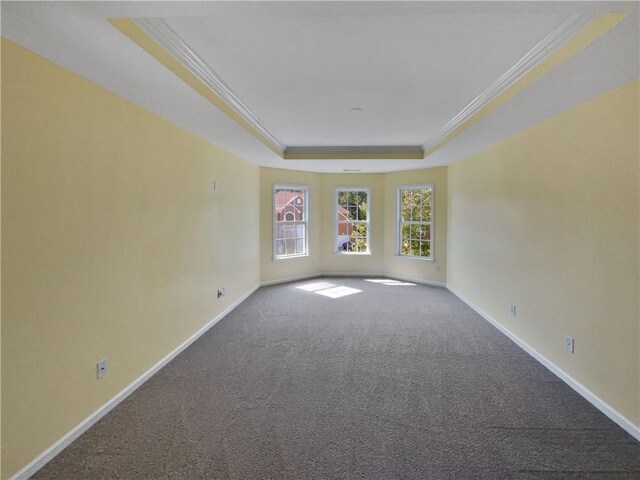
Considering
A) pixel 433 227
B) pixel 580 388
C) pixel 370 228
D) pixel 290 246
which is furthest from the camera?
pixel 370 228

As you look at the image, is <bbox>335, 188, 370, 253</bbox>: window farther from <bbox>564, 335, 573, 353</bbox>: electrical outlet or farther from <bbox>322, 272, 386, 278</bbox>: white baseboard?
<bbox>564, 335, 573, 353</bbox>: electrical outlet

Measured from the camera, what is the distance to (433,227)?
253 inches

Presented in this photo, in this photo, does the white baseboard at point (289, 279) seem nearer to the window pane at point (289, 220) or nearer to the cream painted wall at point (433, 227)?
the window pane at point (289, 220)

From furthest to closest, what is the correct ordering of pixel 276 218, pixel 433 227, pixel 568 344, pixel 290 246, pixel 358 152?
pixel 290 246 < pixel 276 218 < pixel 433 227 < pixel 358 152 < pixel 568 344

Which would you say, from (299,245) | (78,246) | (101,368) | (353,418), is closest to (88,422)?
(101,368)

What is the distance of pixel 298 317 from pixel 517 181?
3.01 meters

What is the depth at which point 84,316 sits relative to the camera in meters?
2.13

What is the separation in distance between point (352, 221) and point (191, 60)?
5.48 metres

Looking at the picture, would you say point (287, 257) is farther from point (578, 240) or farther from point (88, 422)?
point (578, 240)

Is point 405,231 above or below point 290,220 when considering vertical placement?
below

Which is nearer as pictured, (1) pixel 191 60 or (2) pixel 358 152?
(1) pixel 191 60

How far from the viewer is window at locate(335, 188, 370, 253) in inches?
291

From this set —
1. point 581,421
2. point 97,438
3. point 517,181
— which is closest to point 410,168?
point 517,181

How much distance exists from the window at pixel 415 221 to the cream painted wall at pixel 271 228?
1736 mm
